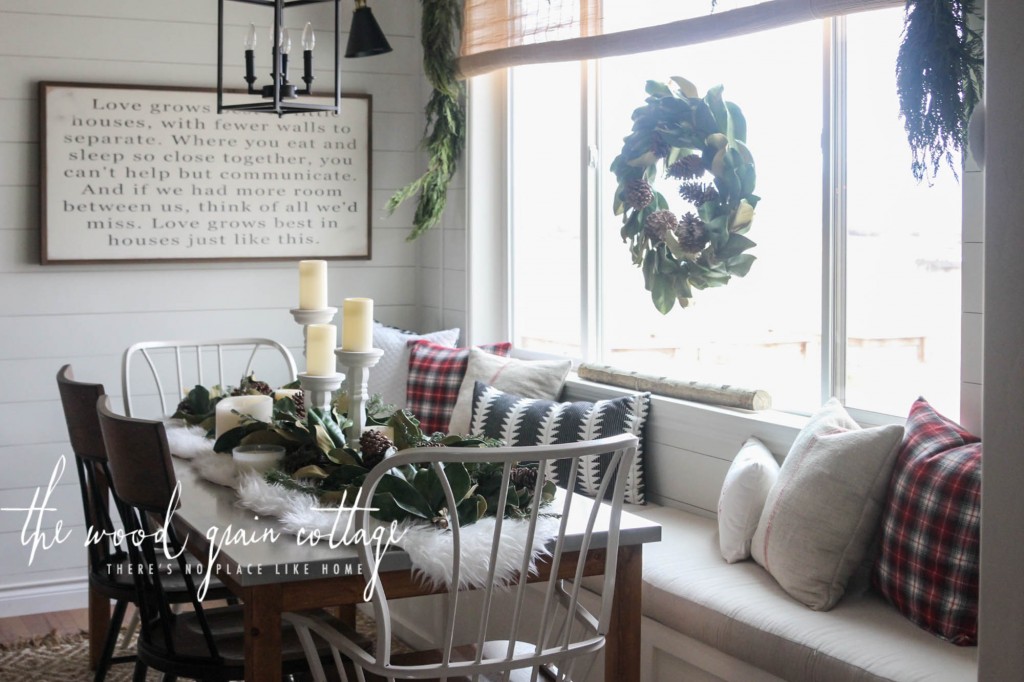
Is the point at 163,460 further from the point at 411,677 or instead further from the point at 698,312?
the point at 698,312

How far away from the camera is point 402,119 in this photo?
4.45 metres

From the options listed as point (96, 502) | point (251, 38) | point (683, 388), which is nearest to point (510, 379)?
point (683, 388)

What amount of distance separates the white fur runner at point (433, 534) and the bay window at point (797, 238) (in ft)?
3.43

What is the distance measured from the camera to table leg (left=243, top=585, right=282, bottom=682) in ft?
5.86

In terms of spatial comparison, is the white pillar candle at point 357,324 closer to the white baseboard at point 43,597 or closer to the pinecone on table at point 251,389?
the pinecone on table at point 251,389

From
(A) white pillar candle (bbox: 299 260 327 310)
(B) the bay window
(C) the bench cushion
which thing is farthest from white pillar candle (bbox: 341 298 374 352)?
(B) the bay window

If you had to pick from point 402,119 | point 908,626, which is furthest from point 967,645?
point 402,119

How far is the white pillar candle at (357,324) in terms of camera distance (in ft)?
7.34

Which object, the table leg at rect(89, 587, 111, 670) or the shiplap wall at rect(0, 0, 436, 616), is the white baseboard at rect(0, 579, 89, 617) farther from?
the table leg at rect(89, 587, 111, 670)

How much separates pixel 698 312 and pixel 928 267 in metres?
0.83

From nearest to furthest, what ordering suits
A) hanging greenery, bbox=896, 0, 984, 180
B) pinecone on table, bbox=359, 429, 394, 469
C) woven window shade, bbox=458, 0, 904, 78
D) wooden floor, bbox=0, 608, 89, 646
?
hanging greenery, bbox=896, 0, 984, 180 < pinecone on table, bbox=359, 429, 394, 469 < woven window shade, bbox=458, 0, 904, 78 < wooden floor, bbox=0, 608, 89, 646

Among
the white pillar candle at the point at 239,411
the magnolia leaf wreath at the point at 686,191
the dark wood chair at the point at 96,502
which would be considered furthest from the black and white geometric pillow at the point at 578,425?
the dark wood chair at the point at 96,502

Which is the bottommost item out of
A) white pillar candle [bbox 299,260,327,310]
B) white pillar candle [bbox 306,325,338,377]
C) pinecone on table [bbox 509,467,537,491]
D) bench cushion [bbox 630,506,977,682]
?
bench cushion [bbox 630,506,977,682]

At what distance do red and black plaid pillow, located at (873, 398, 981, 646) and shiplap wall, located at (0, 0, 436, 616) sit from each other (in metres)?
2.34
